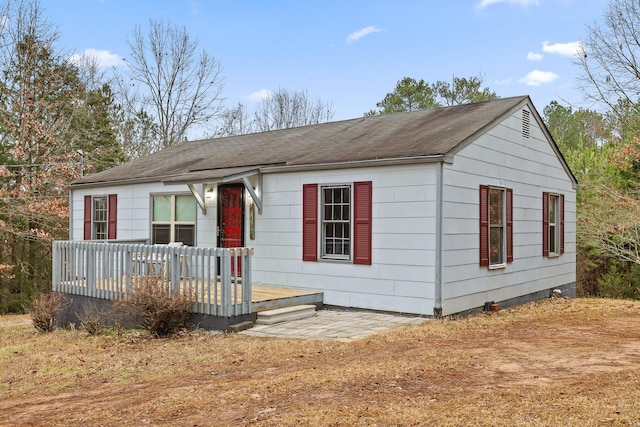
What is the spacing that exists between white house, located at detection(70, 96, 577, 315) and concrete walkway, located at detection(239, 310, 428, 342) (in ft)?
1.18

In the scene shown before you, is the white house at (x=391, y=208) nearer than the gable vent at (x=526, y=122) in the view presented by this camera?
Yes

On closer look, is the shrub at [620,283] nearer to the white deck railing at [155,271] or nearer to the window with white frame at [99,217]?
the white deck railing at [155,271]

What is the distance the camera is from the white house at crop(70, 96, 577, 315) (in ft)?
31.1

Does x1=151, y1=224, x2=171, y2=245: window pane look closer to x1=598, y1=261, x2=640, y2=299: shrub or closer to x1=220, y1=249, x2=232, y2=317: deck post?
x1=220, y1=249, x2=232, y2=317: deck post

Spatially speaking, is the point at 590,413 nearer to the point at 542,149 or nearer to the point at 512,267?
the point at 512,267

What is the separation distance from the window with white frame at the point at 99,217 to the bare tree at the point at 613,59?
47.6ft

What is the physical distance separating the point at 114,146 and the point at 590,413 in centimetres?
2341

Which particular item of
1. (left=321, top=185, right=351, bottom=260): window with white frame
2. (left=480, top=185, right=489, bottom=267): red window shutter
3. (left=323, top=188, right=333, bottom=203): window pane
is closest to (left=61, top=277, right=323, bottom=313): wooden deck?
(left=321, top=185, right=351, bottom=260): window with white frame

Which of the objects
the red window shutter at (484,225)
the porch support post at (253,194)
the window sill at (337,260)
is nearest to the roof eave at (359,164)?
the porch support post at (253,194)

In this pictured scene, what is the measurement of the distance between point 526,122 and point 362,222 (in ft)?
16.1

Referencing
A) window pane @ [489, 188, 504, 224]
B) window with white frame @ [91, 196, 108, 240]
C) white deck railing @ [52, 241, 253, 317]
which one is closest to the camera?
white deck railing @ [52, 241, 253, 317]

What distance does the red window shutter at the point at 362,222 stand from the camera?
32.5 ft

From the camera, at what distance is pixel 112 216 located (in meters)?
14.3

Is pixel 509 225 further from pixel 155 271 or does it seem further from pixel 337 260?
pixel 155 271
